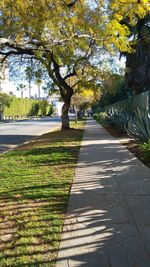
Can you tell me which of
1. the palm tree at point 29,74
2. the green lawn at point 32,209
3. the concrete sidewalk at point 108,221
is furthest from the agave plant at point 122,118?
the concrete sidewalk at point 108,221

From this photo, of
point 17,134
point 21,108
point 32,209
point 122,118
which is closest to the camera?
point 32,209

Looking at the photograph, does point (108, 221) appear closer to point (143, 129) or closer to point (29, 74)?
point (143, 129)

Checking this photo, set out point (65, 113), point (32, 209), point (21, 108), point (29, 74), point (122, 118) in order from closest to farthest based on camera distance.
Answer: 1. point (32, 209)
2. point (122, 118)
3. point (29, 74)
4. point (65, 113)
5. point (21, 108)

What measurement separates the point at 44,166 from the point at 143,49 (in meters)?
17.5

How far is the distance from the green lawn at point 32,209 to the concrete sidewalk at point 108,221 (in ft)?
0.53

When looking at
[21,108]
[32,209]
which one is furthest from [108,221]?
[21,108]

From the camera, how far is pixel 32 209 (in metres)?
6.03

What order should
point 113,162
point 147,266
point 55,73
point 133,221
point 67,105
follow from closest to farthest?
1. point 147,266
2. point 133,221
3. point 113,162
4. point 55,73
5. point 67,105

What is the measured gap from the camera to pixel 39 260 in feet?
A: 13.7

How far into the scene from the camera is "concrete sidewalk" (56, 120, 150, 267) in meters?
4.22

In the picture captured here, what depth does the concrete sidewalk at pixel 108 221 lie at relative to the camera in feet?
13.9

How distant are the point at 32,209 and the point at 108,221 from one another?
1.26 metres

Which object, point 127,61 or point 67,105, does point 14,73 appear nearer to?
point 67,105

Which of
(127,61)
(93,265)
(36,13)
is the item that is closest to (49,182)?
(36,13)
